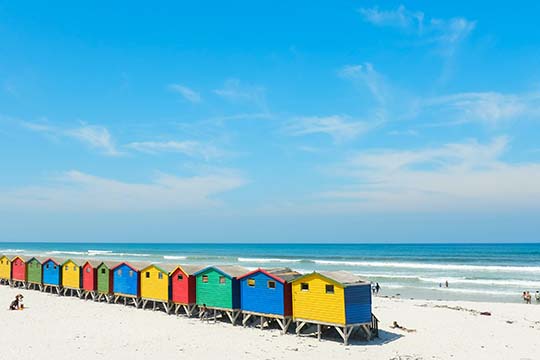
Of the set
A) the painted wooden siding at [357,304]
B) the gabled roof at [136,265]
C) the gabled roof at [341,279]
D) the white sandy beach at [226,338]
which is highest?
the gabled roof at [136,265]

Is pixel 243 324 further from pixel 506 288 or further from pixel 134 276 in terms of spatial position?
pixel 506 288

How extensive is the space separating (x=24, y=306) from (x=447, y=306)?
91.5 feet

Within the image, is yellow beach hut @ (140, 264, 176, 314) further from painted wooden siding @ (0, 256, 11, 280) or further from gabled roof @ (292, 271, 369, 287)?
painted wooden siding @ (0, 256, 11, 280)

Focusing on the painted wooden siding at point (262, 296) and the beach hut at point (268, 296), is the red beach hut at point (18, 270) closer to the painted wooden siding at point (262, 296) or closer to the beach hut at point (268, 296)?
the beach hut at point (268, 296)

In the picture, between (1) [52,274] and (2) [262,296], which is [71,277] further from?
(2) [262,296]

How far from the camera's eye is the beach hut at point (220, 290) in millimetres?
26062

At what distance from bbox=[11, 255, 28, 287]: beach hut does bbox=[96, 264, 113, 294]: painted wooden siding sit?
10.9m

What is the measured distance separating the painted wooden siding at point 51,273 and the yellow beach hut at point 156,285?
33.3 ft

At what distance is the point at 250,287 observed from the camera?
25.5 m

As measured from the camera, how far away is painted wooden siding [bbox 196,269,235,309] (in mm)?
26203

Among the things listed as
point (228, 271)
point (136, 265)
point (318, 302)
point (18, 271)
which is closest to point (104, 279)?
point (136, 265)

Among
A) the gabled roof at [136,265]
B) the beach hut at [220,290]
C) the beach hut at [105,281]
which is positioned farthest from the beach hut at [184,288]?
the beach hut at [105,281]

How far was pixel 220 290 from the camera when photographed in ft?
87.9

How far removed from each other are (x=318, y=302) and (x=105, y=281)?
17.4m
